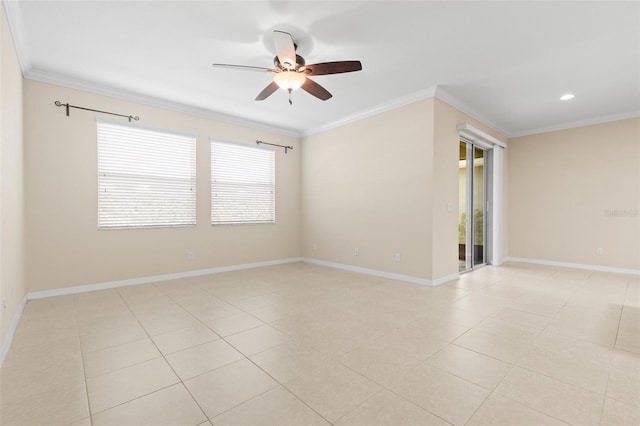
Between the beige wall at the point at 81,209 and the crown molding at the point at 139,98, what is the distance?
7 centimetres

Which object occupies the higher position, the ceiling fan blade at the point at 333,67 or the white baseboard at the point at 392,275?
the ceiling fan blade at the point at 333,67

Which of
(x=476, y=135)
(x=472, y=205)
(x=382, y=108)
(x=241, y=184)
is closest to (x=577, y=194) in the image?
(x=472, y=205)

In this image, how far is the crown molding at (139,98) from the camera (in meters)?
3.53

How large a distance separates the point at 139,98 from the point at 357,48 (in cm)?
323

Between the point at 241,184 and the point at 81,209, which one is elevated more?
the point at 241,184

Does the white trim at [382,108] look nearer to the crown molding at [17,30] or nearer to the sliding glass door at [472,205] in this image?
the sliding glass door at [472,205]

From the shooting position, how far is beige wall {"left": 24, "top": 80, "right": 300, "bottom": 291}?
350 centimetres

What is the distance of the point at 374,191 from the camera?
4.83 metres

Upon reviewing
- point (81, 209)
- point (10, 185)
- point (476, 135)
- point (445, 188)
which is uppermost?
point (476, 135)

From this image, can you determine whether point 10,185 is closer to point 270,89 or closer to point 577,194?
point 270,89

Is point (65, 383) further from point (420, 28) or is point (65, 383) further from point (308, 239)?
point (308, 239)

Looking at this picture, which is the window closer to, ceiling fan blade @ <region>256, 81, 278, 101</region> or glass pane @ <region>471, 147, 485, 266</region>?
ceiling fan blade @ <region>256, 81, 278, 101</region>

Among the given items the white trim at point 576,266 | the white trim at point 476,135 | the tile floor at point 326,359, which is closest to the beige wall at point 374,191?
the white trim at point 476,135

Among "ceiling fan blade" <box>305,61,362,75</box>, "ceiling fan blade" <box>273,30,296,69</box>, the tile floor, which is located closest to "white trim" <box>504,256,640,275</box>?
the tile floor
